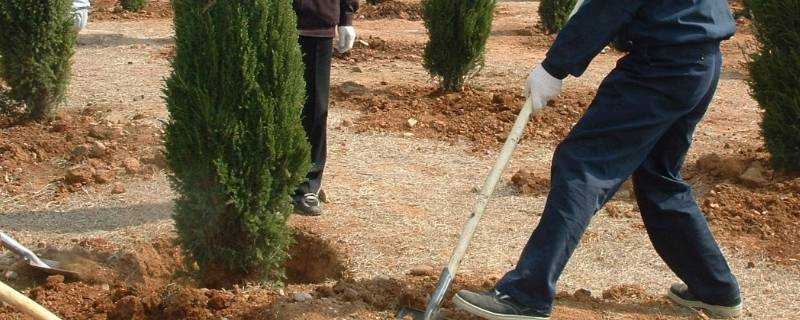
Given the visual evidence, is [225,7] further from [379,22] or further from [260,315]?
[379,22]

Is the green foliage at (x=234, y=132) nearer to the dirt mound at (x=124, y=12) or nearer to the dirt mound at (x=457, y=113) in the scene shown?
the dirt mound at (x=457, y=113)

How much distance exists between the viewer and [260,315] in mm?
4078

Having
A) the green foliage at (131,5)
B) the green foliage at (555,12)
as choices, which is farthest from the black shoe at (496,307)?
the green foliage at (131,5)

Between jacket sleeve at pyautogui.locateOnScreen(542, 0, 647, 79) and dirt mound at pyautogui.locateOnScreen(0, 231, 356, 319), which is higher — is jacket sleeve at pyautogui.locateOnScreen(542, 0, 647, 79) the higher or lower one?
the higher one

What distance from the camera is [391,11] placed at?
15.9 m

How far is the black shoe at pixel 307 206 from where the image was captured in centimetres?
585

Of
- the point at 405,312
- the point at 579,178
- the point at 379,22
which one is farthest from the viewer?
the point at 379,22

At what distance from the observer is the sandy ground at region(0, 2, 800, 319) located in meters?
5.12

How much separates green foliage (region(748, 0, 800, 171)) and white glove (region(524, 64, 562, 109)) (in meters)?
3.27

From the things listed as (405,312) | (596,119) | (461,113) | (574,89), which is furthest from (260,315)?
(574,89)

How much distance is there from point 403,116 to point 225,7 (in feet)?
14.1

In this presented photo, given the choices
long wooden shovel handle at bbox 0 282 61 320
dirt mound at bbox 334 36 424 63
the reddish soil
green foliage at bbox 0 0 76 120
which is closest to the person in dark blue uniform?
long wooden shovel handle at bbox 0 282 61 320

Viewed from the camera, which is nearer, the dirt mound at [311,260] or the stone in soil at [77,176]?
the dirt mound at [311,260]

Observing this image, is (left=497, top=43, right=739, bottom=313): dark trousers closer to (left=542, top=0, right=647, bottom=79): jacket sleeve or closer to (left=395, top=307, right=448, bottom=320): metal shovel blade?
(left=542, top=0, right=647, bottom=79): jacket sleeve
